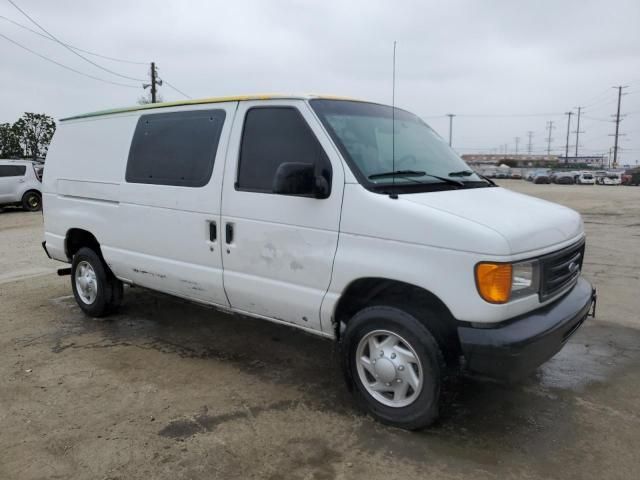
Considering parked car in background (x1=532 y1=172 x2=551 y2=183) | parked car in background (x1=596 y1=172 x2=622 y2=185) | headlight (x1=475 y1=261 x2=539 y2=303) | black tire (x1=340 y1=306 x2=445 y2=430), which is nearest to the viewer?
headlight (x1=475 y1=261 x2=539 y2=303)

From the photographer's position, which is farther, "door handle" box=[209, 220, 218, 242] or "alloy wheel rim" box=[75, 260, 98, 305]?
"alloy wheel rim" box=[75, 260, 98, 305]

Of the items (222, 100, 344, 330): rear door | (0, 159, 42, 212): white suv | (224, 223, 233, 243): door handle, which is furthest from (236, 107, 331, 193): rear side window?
(0, 159, 42, 212): white suv

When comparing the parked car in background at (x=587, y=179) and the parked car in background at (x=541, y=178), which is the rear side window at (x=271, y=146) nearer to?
the parked car in background at (x=587, y=179)

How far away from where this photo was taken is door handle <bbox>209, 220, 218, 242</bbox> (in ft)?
13.9

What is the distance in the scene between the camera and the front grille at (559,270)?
325 cm

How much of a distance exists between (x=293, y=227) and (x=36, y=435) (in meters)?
2.11

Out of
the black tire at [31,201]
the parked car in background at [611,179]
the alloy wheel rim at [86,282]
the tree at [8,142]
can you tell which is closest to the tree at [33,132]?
the tree at [8,142]

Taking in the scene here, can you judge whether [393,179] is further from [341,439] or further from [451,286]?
[341,439]

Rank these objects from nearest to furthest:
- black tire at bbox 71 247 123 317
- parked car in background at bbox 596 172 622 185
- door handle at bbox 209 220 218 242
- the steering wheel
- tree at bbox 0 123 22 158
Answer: the steering wheel
door handle at bbox 209 220 218 242
black tire at bbox 71 247 123 317
tree at bbox 0 123 22 158
parked car in background at bbox 596 172 622 185

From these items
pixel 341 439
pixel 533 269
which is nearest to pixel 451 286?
pixel 533 269

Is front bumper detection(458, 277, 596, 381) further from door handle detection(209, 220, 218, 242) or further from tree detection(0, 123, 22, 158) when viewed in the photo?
tree detection(0, 123, 22, 158)

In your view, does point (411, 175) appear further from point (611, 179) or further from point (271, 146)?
point (611, 179)

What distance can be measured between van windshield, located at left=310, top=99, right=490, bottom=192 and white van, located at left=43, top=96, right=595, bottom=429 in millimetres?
15

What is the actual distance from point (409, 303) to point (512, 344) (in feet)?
2.30
